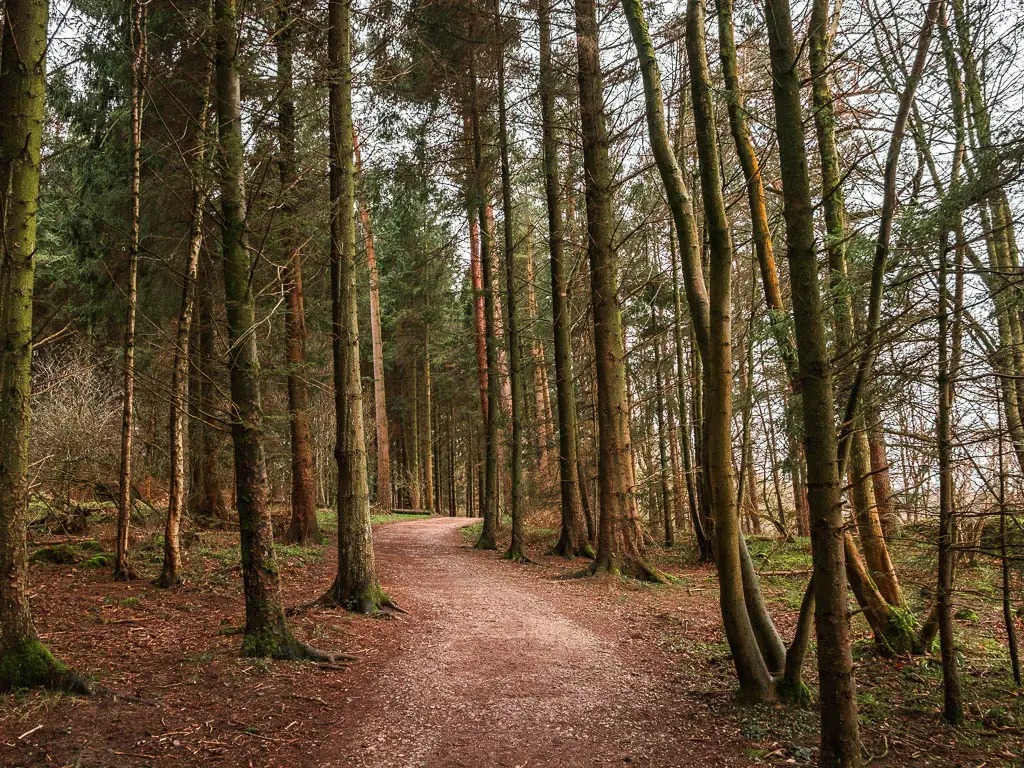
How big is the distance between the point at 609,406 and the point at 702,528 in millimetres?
3568

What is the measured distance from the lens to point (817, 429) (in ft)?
11.2

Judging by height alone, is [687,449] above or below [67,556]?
above

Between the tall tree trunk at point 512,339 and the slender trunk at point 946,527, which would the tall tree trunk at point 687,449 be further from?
the slender trunk at point 946,527

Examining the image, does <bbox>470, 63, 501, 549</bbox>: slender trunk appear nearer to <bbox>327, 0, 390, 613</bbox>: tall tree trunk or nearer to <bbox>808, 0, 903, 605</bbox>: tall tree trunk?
<bbox>327, 0, 390, 613</bbox>: tall tree trunk

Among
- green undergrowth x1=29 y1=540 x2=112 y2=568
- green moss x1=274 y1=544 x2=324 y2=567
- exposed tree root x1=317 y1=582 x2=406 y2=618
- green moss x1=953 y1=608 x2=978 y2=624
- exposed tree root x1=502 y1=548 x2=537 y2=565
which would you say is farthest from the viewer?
exposed tree root x1=502 y1=548 x2=537 y2=565

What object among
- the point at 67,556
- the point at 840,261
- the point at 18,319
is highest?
the point at 840,261

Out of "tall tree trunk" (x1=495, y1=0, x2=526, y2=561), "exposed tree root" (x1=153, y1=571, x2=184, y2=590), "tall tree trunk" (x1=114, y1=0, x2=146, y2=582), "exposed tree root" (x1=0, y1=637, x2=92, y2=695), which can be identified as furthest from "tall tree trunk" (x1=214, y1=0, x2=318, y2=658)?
"tall tree trunk" (x1=495, y1=0, x2=526, y2=561)

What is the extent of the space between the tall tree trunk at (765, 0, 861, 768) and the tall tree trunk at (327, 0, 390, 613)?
5265mm

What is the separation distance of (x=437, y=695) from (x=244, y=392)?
3.20m

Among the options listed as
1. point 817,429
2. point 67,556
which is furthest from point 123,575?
point 817,429

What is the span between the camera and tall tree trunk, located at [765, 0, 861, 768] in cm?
333

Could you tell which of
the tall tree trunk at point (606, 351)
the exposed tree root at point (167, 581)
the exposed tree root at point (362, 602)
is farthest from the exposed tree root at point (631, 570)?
the exposed tree root at point (167, 581)

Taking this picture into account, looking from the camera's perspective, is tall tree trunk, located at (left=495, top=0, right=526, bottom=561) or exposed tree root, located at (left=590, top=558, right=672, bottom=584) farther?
tall tree trunk, located at (left=495, top=0, right=526, bottom=561)

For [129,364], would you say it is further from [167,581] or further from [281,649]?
[281,649]
